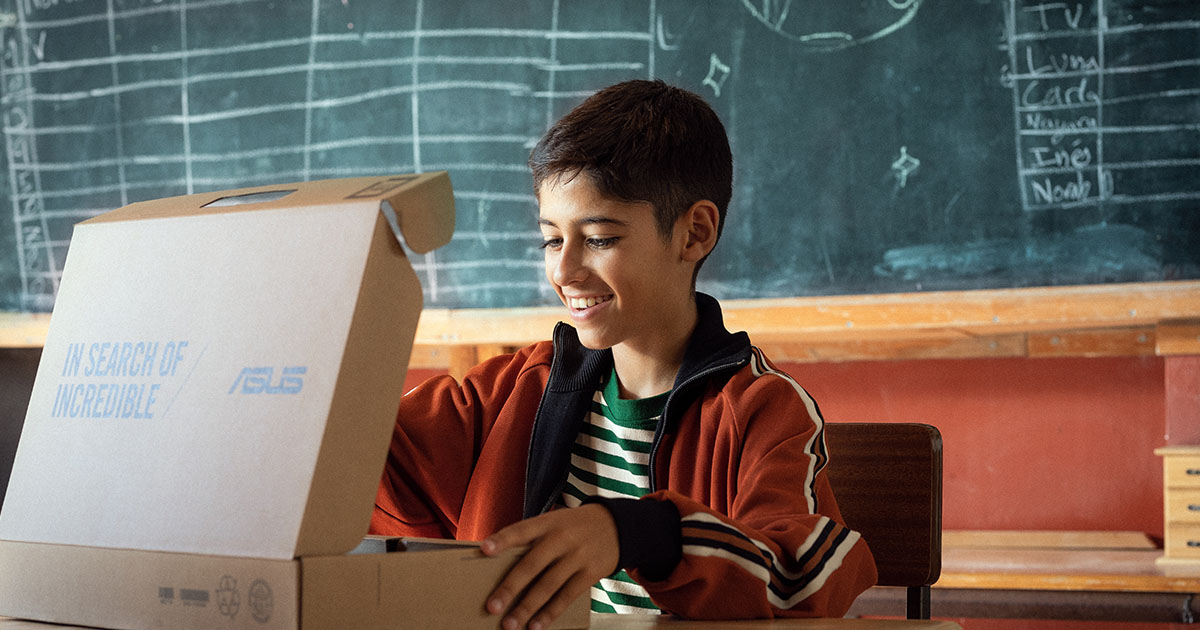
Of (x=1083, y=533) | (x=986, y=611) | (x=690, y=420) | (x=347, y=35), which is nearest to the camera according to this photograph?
(x=690, y=420)

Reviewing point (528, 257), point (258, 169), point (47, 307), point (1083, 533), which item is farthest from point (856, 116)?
point (47, 307)

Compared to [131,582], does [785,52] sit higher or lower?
higher

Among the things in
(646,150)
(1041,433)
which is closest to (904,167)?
(1041,433)

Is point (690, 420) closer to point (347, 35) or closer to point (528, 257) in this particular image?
point (528, 257)

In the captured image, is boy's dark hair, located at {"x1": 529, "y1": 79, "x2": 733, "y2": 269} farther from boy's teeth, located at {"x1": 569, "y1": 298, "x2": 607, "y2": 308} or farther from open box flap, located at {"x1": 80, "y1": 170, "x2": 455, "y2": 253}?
open box flap, located at {"x1": 80, "y1": 170, "x2": 455, "y2": 253}

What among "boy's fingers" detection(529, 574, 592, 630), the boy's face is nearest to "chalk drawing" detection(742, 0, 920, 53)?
the boy's face

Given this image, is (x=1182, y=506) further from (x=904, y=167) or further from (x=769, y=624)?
(x=769, y=624)

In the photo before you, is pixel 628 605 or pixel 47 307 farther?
pixel 47 307

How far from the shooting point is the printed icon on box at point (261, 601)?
1.78 ft

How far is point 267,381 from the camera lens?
599 mm

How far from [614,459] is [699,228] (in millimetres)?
232

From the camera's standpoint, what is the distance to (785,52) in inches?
107

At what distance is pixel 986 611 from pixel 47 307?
2538mm

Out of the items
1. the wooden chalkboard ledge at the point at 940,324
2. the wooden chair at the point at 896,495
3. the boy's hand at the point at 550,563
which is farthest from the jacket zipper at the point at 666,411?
the wooden chalkboard ledge at the point at 940,324
